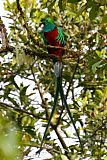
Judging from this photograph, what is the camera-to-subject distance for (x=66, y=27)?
258 centimetres

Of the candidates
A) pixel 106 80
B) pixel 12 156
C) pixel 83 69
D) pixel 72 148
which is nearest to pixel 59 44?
pixel 83 69

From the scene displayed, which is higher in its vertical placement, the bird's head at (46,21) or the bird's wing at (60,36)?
the bird's head at (46,21)

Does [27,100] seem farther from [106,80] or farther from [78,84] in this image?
[106,80]

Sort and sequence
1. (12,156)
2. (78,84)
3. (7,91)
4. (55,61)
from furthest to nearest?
(78,84) → (7,91) → (55,61) → (12,156)

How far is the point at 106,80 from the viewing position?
238 cm

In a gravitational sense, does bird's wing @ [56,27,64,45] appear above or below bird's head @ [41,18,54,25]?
below

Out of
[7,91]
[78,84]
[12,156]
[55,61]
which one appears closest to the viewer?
[12,156]

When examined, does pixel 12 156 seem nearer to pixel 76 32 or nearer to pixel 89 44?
pixel 89 44

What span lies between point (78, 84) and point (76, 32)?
1.16 feet

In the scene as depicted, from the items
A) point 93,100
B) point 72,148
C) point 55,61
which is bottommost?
point 72,148

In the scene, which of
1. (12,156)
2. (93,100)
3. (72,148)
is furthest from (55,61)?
(12,156)

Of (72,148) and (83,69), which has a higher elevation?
(83,69)

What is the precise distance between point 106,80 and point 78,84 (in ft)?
0.74

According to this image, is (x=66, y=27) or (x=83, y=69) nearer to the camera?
(x=83, y=69)
